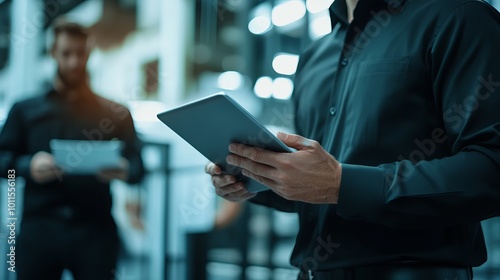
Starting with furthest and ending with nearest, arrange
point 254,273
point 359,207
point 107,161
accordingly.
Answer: point 254,273
point 107,161
point 359,207

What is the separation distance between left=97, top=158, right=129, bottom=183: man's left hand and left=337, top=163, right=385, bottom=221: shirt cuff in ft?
6.15

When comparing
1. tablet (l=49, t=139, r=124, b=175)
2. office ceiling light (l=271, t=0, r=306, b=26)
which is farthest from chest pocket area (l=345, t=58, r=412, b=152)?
office ceiling light (l=271, t=0, r=306, b=26)

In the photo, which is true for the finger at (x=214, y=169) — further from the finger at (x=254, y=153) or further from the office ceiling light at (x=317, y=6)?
the office ceiling light at (x=317, y=6)

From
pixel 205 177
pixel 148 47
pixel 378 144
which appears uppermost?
pixel 148 47

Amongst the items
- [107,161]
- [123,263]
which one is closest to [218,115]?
[107,161]

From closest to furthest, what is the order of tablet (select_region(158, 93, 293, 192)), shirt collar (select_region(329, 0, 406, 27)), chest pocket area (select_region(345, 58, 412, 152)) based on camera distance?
tablet (select_region(158, 93, 293, 192)), chest pocket area (select_region(345, 58, 412, 152)), shirt collar (select_region(329, 0, 406, 27))

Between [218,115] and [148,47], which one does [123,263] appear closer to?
[148,47]

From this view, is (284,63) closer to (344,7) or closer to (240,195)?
(344,7)

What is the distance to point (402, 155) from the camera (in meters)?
0.98

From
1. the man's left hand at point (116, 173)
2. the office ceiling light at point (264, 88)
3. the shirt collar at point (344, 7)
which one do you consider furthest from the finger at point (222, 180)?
the office ceiling light at point (264, 88)

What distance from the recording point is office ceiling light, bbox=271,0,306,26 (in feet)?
11.0

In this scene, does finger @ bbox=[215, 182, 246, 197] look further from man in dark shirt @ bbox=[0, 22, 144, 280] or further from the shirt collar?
man in dark shirt @ bbox=[0, 22, 144, 280]

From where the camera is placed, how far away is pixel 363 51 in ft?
3.56

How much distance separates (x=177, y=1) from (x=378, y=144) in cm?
281
